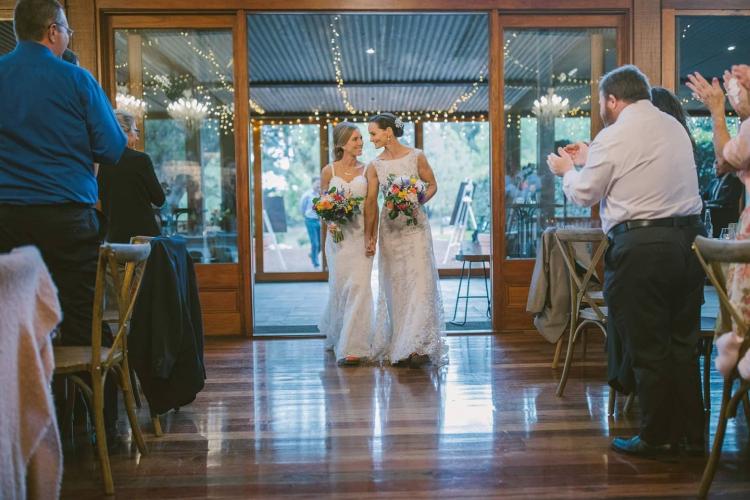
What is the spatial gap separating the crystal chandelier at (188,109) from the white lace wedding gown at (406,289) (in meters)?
1.90

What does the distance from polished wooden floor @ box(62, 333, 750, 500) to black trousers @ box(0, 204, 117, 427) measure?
0.61 meters

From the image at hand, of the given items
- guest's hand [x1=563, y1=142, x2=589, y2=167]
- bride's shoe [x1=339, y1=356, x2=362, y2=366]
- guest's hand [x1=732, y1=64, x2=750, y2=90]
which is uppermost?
guest's hand [x1=732, y1=64, x2=750, y2=90]

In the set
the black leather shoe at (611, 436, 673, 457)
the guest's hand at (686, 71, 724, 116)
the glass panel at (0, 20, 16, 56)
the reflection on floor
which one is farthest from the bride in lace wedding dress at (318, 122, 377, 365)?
the glass panel at (0, 20, 16, 56)

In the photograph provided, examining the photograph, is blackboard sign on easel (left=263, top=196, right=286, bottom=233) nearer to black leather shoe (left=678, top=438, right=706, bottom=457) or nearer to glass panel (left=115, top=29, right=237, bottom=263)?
glass panel (left=115, top=29, right=237, bottom=263)

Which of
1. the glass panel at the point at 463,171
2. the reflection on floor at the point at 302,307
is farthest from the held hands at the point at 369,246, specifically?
the glass panel at the point at 463,171

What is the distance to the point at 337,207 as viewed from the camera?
506 centimetres

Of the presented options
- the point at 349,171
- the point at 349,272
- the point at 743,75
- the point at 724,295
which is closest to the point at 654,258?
the point at 724,295

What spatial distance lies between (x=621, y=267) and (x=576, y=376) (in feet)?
5.91

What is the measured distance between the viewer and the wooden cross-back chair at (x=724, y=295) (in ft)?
7.38

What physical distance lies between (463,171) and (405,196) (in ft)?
28.3

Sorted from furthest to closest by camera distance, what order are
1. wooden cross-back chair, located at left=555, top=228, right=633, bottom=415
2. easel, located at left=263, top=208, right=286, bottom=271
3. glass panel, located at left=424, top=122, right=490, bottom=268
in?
glass panel, located at left=424, top=122, right=490, bottom=268 → easel, located at left=263, top=208, right=286, bottom=271 → wooden cross-back chair, located at left=555, top=228, right=633, bottom=415

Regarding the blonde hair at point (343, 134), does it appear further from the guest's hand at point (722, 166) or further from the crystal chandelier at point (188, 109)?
the guest's hand at point (722, 166)

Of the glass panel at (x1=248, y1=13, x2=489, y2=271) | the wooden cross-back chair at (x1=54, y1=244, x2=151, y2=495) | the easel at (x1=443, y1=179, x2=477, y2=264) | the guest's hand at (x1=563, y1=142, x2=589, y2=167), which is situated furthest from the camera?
the easel at (x1=443, y1=179, x2=477, y2=264)

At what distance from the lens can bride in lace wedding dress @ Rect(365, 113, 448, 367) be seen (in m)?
4.89
